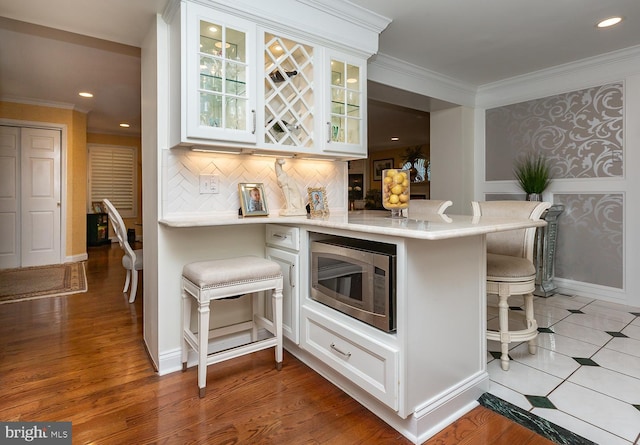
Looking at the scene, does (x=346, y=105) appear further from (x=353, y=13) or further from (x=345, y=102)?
(x=353, y=13)

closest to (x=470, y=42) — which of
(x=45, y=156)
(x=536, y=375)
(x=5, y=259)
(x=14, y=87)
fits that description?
(x=536, y=375)

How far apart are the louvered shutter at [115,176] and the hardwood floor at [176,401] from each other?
17.9ft

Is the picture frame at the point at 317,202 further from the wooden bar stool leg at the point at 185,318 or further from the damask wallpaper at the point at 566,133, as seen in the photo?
the damask wallpaper at the point at 566,133

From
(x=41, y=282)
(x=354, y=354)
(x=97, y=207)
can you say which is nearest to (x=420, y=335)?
(x=354, y=354)

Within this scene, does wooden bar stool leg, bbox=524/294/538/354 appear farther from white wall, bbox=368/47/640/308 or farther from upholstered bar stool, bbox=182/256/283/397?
white wall, bbox=368/47/640/308

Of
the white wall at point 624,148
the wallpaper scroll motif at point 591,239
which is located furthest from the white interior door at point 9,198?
the wallpaper scroll motif at point 591,239

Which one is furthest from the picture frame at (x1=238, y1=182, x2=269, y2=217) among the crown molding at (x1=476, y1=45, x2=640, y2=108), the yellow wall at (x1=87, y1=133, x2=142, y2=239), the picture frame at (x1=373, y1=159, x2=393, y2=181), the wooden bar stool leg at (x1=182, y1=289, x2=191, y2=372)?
the picture frame at (x1=373, y1=159, x2=393, y2=181)

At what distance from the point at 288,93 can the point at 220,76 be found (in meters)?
0.51

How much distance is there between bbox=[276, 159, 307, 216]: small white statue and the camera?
2.48 meters

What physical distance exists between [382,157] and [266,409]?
9.02 m

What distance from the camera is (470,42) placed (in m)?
3.11

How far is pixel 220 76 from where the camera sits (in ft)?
6.79

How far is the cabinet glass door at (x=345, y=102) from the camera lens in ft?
8.41

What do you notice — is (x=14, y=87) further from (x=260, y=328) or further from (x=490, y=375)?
(x=490, y=375)
